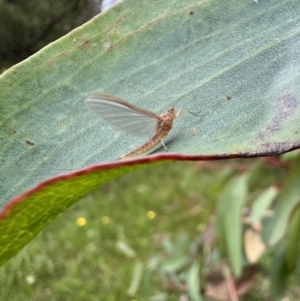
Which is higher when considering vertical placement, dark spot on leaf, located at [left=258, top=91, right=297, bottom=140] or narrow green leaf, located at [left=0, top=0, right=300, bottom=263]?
narrow green leaf, located at [left=0, top=0, right=300, bottom=263]

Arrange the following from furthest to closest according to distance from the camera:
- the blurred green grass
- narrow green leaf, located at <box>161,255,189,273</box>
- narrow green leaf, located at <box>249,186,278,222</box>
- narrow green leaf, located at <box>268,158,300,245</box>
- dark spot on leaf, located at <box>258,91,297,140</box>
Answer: narrow green leaf, located at <box>161,255,189,273</box>
narrow green leaf, located at <box>249,186,278,222</box>
the blurred green grass
narrow green leaf, located at <box>268,158,300,245</box>
dark spot on leaf, located at <box>258,91,297,140</box>

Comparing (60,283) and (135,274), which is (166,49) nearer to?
(60,283)

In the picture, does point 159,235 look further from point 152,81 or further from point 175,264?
point 152,81

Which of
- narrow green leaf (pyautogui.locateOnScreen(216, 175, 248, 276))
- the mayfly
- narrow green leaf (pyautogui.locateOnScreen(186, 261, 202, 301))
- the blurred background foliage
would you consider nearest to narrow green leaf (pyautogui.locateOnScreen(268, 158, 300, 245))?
the blurred background foliage

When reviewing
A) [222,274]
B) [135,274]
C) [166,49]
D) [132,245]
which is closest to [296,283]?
[222,274]

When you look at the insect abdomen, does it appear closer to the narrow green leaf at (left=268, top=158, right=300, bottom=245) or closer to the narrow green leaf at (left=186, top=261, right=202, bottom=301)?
the narrow green leaf at (left=268, top=158, right=300, bottom=245)

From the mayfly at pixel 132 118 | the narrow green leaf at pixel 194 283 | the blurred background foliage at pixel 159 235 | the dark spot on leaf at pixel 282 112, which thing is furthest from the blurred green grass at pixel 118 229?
the dark spot on leaf at pixel 282 112

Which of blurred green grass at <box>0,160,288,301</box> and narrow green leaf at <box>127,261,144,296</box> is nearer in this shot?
blurred green grass at <box>0,160,288,301</box>

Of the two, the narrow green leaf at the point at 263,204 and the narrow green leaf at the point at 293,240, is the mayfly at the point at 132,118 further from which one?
the narrow green leaf at the point at 263,204
